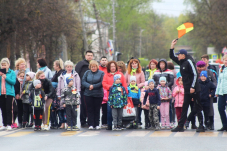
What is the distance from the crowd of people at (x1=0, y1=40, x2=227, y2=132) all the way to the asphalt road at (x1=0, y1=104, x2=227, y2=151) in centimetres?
44

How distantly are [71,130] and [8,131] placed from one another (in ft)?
5.45

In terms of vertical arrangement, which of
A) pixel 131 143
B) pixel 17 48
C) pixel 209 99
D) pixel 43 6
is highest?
pixel 43 6

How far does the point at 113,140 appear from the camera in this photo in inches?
362

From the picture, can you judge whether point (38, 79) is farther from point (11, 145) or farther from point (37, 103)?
point (11, 145)

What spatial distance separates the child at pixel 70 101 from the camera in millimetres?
11133

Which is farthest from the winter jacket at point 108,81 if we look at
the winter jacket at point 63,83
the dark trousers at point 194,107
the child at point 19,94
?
the child at point 19,94

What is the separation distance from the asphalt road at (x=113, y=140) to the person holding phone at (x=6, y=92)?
65 cm

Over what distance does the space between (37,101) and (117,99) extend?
2117mm

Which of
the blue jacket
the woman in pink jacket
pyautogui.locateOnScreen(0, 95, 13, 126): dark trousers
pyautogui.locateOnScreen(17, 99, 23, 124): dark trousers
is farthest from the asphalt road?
the woman in pink jacket

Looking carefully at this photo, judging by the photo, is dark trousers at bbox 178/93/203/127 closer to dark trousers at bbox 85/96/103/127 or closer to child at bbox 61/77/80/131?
dark trousers at bbox 85/96/103/127

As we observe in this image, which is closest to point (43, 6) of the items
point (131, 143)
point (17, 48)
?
point (17, 48)

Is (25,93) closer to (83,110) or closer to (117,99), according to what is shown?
(83,110)

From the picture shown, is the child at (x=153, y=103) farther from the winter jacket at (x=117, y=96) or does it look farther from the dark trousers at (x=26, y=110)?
the dark trousers at (x=26, y=110)

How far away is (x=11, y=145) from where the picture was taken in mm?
8766
